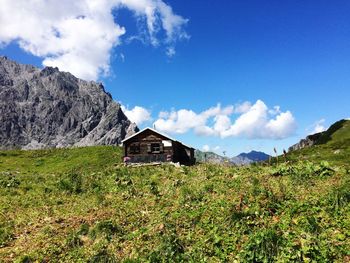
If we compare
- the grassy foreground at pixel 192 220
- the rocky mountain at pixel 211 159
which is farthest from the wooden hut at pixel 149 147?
the grassy foreground at pixel 192 220

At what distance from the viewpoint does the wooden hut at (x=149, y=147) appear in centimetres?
5672

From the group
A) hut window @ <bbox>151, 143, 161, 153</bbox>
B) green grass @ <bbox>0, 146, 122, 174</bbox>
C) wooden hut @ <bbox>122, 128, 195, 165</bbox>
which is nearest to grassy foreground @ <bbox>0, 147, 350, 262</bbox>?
green grass @ <bbox>0, 146, 122, 174</bbox>

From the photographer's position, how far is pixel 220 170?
2347 centimetres

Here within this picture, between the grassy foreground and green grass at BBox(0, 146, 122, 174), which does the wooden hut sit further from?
the grassy foreground

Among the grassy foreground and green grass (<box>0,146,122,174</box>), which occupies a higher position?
green grass (<box>0,146,122,174</box>)

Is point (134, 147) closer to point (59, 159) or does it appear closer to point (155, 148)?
point (155, 148)

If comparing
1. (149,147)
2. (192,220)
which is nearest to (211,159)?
(192,220)

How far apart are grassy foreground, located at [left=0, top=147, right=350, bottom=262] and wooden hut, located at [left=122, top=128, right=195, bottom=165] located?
3485cm

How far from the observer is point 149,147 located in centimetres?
5734

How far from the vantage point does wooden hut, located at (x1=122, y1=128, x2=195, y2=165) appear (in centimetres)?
5672

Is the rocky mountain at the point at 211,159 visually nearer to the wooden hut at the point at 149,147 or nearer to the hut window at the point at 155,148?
the wooden hut at the point at 149,147

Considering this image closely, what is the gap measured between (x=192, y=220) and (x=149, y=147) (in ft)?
142

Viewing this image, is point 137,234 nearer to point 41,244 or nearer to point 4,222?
point 41,244

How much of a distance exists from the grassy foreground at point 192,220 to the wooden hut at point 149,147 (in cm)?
3485
